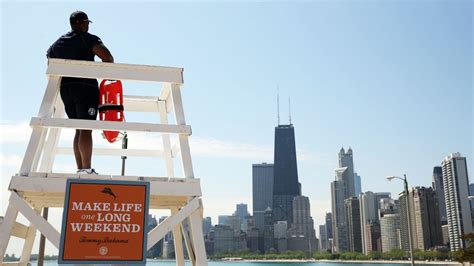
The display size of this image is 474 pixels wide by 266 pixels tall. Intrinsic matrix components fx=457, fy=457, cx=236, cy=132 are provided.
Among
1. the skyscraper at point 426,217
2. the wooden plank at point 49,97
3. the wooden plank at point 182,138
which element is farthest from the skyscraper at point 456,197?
the wooden plank at point 49,97

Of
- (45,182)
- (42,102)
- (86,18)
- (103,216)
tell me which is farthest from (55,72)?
(103,216)

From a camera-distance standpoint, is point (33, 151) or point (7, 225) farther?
point (33, 151)

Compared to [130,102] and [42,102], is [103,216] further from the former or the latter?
[130,102]

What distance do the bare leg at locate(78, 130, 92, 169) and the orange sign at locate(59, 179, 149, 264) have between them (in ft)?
2.32

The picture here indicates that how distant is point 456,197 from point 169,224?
19697 cm

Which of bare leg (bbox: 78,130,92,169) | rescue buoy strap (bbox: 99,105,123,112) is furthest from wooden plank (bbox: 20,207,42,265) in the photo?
rescue buoy strap (bbox: 99,105,123,112)

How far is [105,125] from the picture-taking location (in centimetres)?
584

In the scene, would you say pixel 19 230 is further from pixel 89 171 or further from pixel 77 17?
pixel 77 17

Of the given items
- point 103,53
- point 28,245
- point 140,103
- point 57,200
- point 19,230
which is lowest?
point 28,245

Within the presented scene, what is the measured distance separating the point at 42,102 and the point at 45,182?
1.07m

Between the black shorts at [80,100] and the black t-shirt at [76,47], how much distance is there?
77mm

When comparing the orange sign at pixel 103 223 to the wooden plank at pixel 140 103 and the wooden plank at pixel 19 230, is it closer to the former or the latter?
the wooden plank at pixel 19 230

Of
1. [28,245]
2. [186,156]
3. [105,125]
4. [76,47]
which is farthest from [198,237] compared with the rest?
[76,47]

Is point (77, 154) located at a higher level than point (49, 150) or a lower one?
lower
